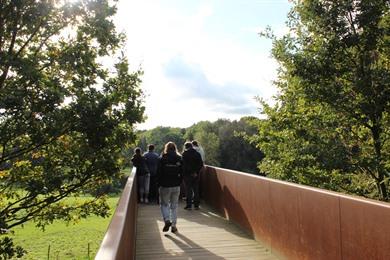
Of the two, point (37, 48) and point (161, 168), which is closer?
point (161, 168)

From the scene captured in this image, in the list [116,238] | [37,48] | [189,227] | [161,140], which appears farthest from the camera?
[161,140]

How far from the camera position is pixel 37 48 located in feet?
39.2

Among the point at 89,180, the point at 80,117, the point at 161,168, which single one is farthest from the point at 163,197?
the point at 89,180

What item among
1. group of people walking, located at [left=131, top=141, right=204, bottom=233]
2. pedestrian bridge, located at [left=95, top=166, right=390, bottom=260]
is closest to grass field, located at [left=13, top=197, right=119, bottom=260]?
group of people walking, located at [left=131, top=141, right=204, bottom=233]

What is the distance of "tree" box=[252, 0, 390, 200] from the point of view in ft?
33.6

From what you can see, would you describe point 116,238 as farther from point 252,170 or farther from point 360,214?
point 252,170

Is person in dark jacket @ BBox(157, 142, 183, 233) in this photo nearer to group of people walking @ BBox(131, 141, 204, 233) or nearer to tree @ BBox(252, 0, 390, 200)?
group of people walking @ BBox(131, 141, 204, 233)

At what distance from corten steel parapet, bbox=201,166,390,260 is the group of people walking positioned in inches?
52.9

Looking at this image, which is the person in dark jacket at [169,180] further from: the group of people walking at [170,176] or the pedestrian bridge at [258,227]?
the pedestrian bridge at [258,227]

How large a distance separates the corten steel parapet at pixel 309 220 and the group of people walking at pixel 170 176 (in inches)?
52.9

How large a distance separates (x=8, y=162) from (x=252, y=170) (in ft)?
257

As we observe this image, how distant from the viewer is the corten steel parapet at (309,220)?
4117 millimetres

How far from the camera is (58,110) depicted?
10688mm

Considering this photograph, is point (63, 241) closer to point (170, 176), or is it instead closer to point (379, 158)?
point (170, 176)
